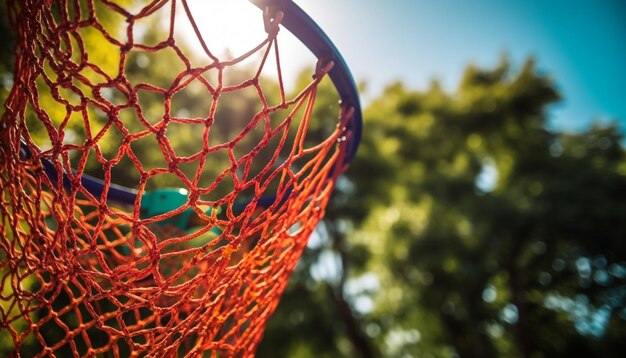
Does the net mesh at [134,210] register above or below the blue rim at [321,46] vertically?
Result: below

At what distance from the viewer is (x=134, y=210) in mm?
1070

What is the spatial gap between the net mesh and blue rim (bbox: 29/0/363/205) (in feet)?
0.10

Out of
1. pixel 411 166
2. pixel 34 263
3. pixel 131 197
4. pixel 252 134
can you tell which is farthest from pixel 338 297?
pixel 34 263

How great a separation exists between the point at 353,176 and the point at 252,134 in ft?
6.51

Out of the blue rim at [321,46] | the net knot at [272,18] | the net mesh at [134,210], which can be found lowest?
the net mesh at [134,210]

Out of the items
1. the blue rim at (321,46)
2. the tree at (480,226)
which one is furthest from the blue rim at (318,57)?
the tree at (480,226)

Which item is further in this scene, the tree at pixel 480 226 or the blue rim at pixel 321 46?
the tree at pixel 480 226

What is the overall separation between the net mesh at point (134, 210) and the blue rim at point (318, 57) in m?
0.03

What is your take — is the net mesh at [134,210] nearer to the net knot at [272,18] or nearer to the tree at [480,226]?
the net knot at [272,18]

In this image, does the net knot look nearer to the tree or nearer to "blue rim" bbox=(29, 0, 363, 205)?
"blue rim" bbox=(29, 0, 363, 205)

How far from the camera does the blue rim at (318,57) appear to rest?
1040mm

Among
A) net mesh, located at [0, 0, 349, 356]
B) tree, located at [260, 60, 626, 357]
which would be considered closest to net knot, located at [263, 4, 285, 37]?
net mesh, located at [0, 0, 349, 356]

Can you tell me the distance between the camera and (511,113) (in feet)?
26.3

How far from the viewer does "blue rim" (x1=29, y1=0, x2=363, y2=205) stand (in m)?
1.04
